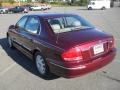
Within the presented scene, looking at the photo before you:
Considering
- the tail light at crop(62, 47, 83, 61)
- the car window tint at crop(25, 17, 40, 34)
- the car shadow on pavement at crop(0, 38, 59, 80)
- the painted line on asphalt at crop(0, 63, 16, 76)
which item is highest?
the car window tint at crop(25, 17, 40, 34)

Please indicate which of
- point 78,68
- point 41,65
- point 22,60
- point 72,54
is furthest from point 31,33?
point 78,68

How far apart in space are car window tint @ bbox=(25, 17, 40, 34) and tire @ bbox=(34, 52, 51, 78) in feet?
2.21

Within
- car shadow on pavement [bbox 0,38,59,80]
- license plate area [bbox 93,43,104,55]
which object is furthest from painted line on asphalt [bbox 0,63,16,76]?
license plate area [bbox 93,43,104,55]

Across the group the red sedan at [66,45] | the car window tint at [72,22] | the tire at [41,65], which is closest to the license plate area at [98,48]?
the red sedan at [66,45]

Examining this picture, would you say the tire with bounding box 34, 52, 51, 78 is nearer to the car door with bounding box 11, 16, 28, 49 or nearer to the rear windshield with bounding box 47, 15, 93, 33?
the rear windshield with bounding box 47, 15, 93, 33

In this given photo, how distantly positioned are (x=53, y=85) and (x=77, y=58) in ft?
3.18

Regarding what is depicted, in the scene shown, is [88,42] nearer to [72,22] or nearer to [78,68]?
[78,68]

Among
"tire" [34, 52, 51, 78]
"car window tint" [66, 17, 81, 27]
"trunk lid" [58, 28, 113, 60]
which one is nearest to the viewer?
"trunk lid" [58, 28, 113, 60]

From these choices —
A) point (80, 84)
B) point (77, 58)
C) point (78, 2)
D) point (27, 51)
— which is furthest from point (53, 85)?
point (78, 2)

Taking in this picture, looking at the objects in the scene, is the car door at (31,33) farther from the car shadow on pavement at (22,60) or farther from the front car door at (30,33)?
the car shadow on pavement at (22,60)

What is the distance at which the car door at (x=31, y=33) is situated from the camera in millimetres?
6020

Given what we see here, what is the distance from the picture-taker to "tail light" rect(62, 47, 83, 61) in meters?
4.75

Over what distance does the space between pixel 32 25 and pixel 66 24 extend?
1.09 meters

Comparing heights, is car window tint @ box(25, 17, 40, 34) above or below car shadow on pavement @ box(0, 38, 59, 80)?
above
